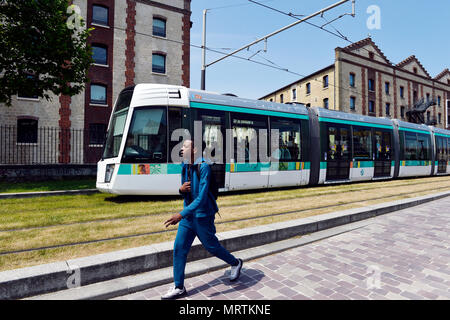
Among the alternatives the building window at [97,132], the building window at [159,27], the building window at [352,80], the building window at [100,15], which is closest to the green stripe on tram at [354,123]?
the building window at [97,132]

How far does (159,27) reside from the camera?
20594mm

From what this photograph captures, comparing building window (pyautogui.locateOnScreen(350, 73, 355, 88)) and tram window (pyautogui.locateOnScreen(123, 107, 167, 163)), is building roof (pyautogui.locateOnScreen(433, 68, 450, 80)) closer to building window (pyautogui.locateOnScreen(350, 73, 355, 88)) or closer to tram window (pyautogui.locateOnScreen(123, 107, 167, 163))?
building window (pyautogui.locateOnScreen(350, 73, 355, 88))

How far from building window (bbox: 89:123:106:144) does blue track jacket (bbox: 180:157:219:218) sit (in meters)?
16.1

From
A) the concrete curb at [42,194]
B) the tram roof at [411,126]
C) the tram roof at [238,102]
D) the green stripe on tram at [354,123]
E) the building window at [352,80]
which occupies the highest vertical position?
the building window at [352,80]

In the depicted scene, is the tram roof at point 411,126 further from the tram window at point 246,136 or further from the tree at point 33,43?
the tree at point 33,43

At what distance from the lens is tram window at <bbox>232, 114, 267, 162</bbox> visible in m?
8.57

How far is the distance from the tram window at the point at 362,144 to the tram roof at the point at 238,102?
3.12 meters

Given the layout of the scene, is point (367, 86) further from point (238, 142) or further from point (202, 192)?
point (202, 192)

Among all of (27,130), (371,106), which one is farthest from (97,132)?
(371,106)

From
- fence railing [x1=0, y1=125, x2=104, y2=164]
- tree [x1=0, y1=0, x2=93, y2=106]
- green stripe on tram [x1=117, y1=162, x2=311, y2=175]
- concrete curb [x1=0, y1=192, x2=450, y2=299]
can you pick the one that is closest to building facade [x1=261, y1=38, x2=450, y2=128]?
green stripe on tram [x1=117, y1=162, x2=311, y2=175]

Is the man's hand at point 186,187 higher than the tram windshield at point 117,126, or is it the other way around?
the tram windshield at point 117,126

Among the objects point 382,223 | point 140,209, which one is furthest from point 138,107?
point 382,223

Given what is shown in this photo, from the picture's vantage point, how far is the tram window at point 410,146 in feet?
48.2

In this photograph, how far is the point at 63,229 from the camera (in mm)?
4598
